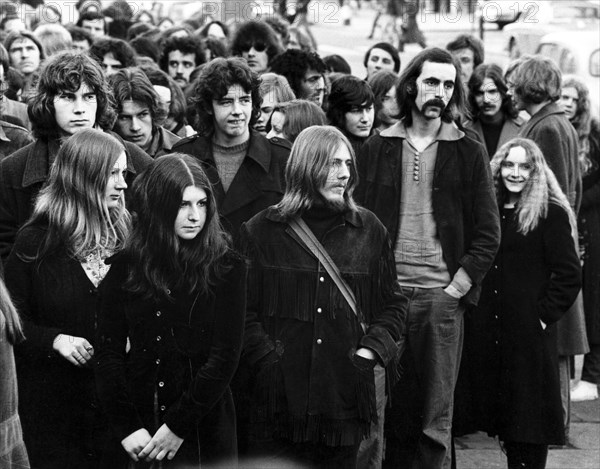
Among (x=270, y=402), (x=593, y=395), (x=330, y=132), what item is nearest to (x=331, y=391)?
(x=270, y=402)

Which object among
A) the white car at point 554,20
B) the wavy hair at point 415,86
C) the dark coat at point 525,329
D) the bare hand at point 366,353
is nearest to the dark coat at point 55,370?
the bare hand at point 366,353

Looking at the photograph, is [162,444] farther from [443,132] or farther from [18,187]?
[443,132]

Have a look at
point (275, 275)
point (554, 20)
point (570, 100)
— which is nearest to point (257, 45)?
point (570, 100)

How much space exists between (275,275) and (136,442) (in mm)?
986

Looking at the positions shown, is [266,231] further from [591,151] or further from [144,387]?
[591,151]

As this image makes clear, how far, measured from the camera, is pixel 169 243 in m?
4.39

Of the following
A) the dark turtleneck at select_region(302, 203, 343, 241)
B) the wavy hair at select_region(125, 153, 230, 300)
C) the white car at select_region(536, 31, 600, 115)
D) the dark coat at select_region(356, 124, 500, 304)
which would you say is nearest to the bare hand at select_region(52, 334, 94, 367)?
the wavy hair at select_region(125, 153, 230, 300)

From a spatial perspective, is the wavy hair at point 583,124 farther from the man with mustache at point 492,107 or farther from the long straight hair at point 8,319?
the long straight hair at point 8,319

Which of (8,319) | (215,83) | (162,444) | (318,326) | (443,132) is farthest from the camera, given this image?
(443,132)

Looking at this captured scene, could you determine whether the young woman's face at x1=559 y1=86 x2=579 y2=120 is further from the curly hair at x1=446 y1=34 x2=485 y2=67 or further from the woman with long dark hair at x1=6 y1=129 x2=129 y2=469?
the woman with long dark hair at x1=6 y1=129 x2=129 y2=469

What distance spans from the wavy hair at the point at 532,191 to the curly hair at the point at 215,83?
1.47 metres

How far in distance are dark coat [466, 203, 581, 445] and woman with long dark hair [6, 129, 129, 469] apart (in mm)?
2458

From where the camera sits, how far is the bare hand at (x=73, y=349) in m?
4.58

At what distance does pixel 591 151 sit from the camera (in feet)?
28.6
